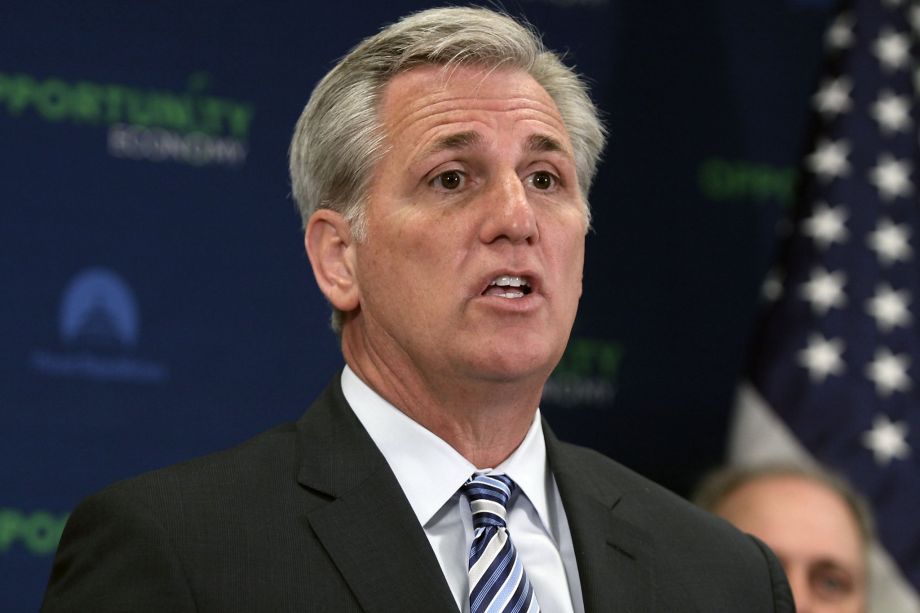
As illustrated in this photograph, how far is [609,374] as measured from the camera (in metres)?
4.66

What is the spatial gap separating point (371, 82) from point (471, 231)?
39 cm

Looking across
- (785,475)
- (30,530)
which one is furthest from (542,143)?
(30,530)

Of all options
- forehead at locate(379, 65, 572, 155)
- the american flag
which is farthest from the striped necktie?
the american flag

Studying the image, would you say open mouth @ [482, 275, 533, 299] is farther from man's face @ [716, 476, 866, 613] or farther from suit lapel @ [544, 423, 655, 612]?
man's face @ [716, 476, 866, 613]

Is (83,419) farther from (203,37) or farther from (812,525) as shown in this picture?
(812,525)

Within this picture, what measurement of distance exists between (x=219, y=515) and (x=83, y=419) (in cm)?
188

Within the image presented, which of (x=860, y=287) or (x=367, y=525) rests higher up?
(x=860, y=287)

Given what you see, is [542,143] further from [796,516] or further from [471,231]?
[796,516]

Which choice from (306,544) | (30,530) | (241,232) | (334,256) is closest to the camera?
(306,544)

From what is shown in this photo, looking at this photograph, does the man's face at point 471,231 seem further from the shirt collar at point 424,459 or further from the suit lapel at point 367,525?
the suit lapel at point 367,525

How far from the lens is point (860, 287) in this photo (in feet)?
14.9

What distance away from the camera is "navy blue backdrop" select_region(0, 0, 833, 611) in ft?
12.8

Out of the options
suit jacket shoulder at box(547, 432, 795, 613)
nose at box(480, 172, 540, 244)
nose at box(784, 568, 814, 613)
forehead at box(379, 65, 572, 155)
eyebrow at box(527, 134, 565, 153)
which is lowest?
nose at box(784, 568, 814, 613)

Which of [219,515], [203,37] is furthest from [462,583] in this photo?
[203,37]
